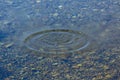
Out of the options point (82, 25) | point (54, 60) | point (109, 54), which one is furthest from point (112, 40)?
point (54, 60)

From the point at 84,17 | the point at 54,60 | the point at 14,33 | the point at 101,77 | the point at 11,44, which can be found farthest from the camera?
the point at 84,17

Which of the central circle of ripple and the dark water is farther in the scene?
the central circle of ripple

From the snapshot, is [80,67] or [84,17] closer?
[80,67]

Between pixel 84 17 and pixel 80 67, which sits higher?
pixel 84 17

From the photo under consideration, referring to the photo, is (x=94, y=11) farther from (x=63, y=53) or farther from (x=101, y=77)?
(x=101, y=77)

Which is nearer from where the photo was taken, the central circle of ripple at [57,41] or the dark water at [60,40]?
the dark water at [60,40]
